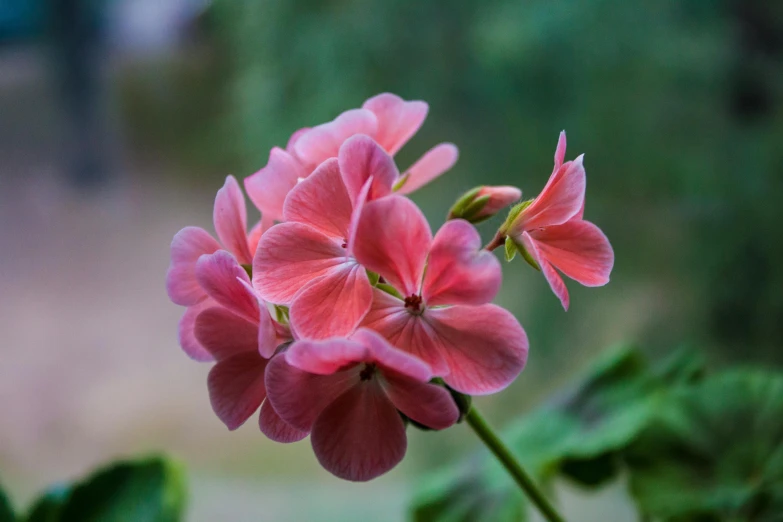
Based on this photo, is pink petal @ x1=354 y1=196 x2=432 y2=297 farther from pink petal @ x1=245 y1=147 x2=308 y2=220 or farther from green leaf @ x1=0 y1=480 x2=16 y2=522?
green leaf @ x1=0 y1=480 x2=16 y2=522

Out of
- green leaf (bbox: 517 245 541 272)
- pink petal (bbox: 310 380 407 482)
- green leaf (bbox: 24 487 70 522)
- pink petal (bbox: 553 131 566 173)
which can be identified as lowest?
green leaf (bbox: 24 487 70 522)

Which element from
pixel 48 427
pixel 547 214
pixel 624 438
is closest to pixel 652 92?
pixel 624 438

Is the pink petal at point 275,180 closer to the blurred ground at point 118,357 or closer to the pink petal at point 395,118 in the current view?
the pink petal at point 395,118

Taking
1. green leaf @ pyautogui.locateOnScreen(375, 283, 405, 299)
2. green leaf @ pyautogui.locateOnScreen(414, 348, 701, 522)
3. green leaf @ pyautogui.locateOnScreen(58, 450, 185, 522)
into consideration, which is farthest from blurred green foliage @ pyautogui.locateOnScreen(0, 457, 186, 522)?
green leaf @ pyautogui.locateOnScreen(375, 283, 405, 299)

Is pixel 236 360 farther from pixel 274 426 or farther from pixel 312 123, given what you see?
pixel 312 123

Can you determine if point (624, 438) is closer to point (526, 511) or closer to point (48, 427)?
point (526, 511)

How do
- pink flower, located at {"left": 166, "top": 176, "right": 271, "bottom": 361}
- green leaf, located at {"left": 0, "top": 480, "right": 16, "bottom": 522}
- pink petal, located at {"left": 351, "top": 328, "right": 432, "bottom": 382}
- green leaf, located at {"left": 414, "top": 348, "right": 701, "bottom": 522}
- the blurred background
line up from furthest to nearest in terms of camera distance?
the blurred background
green leaf, located at {"left": 414, "top": 348, "right": 701, "bottom": 522}
green leaf, located at {"left": 0, "top": 480, "right": 16, "bottom": 522}
pink flower, located at {"left": 166, "top": 176, "right": 271, "bottom": 361}
pink petal, located at {"left": 351, "top": 328, "right": 432, "bottom": 382}
